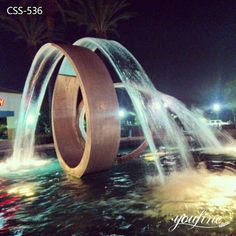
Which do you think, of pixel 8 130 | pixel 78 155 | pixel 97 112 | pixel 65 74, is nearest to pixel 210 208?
pixel 97 112

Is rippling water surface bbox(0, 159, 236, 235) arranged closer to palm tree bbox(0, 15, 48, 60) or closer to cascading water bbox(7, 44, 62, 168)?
cascading water bbox(7, 44, 62, 168)

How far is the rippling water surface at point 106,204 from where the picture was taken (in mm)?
5759

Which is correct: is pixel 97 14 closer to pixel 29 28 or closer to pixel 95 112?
pixel 29 28

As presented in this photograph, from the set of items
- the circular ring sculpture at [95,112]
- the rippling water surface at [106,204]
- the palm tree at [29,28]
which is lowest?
the rippling water surface at [106,204]

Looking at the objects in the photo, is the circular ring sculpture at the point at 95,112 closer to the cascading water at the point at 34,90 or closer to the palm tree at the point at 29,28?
the cascading water at the point at 34,90

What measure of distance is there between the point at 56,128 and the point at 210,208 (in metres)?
7.12

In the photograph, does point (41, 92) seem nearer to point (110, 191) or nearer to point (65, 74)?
point (65, 74)

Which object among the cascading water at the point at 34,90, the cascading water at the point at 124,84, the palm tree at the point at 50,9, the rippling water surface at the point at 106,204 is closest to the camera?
the rippling water surface at the point at 106,204

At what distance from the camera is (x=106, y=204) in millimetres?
7195

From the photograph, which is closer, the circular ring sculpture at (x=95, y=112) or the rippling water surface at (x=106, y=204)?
the rippling water surface at (x=106, y=204)

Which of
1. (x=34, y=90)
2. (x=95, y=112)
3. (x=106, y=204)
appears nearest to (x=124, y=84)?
(x=95, y=112)

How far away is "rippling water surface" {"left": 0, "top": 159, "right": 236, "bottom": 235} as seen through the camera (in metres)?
5.76

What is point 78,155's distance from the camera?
486 inches

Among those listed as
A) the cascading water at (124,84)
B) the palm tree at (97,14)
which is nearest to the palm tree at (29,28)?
the palm tree at (97,14)
